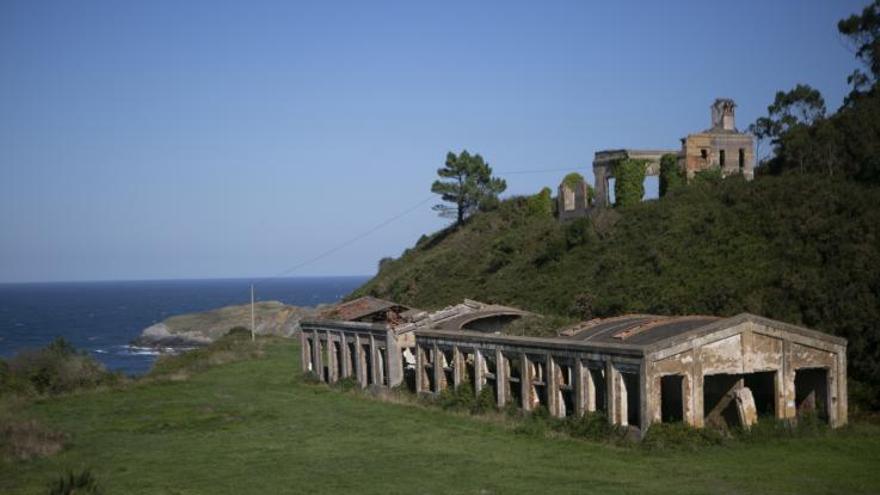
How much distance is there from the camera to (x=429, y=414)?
3169 cm

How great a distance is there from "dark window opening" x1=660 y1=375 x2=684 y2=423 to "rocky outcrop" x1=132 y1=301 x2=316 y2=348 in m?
65.3

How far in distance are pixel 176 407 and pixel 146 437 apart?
6365mm

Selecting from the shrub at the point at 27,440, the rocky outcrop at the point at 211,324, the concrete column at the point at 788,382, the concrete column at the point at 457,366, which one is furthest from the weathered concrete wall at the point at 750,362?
the rocky outcrop at the point at 211,324

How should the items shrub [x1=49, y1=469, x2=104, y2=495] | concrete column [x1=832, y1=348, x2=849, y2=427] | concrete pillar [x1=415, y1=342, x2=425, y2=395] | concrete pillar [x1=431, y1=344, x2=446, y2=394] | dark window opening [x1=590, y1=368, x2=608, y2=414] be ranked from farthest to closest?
concrete pillar [x1=415, y1=342, x2=425, y2=395]
concrete pillar [x1=431, y1=344, x2=446, y2=394]
dark window opening [x1=590, y1=368, x2=608, y2=414]
concrete column [x1=832, y1=348, x2=849, y2=427]
shrub [x1=49, y1=469, x2=104, y2=495]

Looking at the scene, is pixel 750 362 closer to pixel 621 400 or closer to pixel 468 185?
pixel 621 400

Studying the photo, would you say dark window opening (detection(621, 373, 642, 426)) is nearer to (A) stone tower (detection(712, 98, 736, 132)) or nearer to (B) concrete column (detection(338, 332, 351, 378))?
(B) concrete column (detection(338, 332, 351, 378))

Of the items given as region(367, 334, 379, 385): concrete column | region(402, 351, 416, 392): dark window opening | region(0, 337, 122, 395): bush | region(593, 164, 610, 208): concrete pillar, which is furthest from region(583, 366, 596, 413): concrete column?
region(593, 164, 610, 208): concrete pillar

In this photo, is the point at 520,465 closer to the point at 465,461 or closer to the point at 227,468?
the point at 465,461

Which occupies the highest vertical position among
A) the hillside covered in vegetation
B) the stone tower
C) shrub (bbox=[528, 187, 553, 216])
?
the stone tower

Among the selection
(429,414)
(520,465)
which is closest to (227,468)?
(520,465)

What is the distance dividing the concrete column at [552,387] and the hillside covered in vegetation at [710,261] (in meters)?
9.26

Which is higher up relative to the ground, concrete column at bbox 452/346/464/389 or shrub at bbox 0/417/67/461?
concrete column at bbox 452/346/464/389

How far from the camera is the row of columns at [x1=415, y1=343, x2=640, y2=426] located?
1003 inches

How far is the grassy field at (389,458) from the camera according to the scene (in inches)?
818
